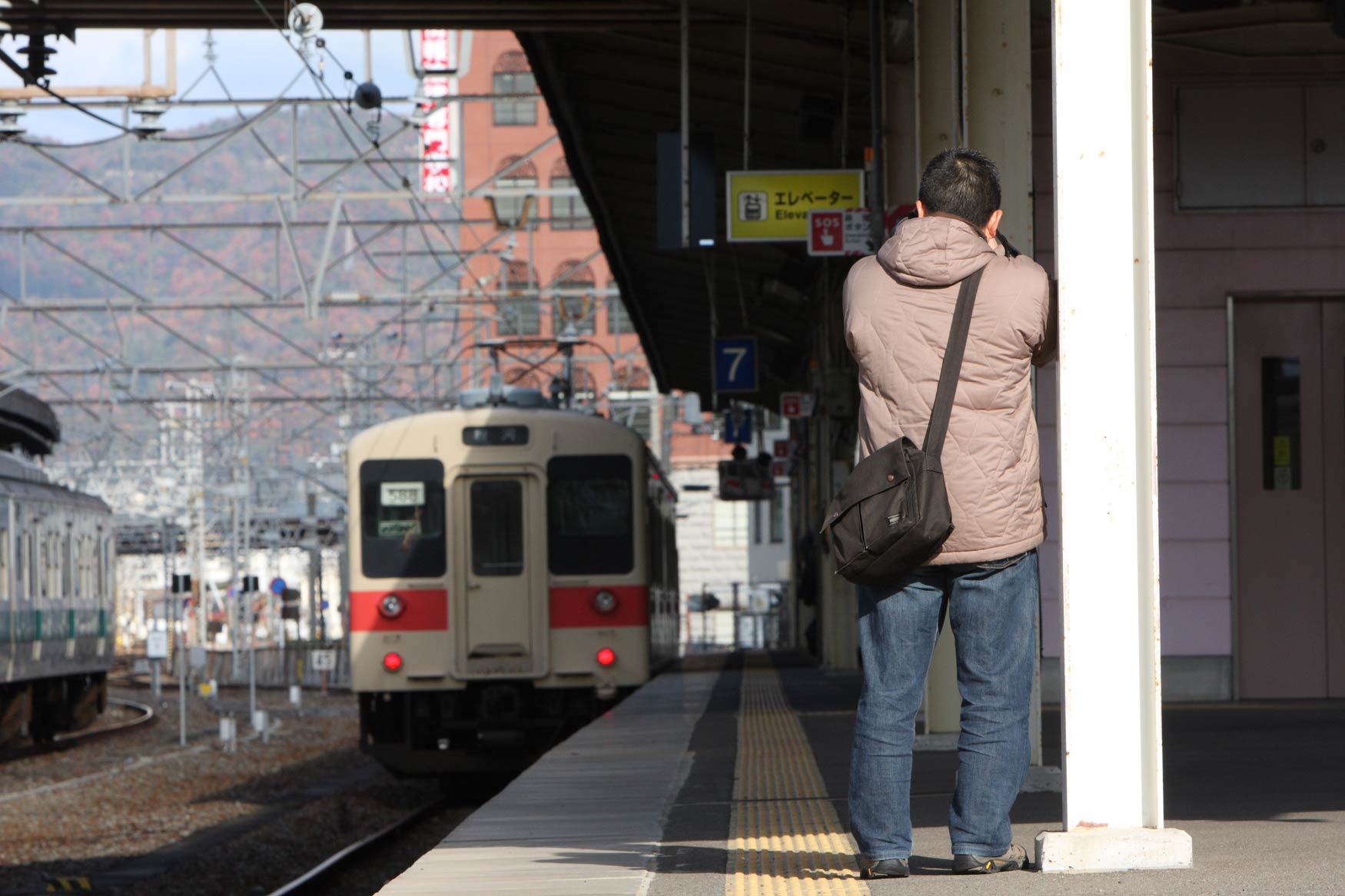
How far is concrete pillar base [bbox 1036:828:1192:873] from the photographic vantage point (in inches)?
164

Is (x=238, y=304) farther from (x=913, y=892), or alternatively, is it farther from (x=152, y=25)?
(x=913, y=892)

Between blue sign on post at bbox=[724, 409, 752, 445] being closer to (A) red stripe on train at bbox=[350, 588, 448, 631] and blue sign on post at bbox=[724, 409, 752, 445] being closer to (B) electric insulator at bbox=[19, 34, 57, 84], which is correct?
(A) red stripe on train at bbox=[350, 588, 448, 631]

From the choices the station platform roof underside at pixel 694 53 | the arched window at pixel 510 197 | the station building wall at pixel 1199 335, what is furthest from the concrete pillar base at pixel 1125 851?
the arched window at pixel 510 197

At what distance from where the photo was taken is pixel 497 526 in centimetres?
1416

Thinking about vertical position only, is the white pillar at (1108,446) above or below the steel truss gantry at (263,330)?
below

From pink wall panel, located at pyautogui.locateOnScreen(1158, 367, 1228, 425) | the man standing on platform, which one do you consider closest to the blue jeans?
the man standing on platform

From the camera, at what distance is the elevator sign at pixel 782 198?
11297 millimetres

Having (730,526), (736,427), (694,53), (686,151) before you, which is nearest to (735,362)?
(694,53)

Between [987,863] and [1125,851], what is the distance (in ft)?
0.98

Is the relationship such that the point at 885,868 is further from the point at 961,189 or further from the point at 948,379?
the point at 961,189

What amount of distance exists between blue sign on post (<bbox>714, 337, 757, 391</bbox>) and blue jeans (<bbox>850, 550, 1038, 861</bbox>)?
14767 millimetres

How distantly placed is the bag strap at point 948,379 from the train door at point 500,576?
992cm

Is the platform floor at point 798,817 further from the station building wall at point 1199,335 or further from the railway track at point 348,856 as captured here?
the railway track at point 348,856

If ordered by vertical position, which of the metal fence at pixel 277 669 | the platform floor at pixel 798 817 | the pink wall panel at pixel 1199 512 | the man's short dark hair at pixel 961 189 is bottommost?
the metal fence at pixel 277 669
